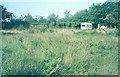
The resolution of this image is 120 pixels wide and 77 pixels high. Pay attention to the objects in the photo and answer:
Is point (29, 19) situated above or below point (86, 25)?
above

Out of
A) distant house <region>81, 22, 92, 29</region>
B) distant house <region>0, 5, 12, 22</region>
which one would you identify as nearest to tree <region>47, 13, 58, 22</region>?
distant house <region>0, 5, 12, 22</region>

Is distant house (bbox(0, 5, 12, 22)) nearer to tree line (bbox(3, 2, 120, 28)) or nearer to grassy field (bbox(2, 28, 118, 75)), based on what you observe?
tree line (bbox(3, 2, 120, 28))

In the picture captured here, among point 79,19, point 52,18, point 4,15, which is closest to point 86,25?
point 79,19

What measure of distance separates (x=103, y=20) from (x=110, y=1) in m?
0.67

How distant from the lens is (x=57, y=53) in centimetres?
391

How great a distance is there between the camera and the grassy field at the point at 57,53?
11.3 feet

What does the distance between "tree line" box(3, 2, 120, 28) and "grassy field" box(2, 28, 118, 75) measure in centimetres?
17

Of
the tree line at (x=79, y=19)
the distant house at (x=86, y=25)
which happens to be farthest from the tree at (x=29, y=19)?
the distant house at (x=86, y=25)

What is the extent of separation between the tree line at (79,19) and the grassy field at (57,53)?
17 centimetres

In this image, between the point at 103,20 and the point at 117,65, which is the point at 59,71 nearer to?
the point at 117,65

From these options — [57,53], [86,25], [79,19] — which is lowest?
[57,53]

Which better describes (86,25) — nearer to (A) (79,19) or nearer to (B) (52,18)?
(A) (79,19)

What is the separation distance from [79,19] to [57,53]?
127 cm

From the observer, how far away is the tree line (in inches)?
165
